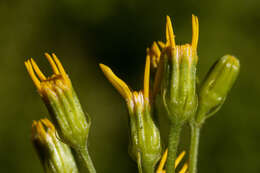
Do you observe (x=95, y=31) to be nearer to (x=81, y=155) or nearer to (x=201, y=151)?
(x=201, y=151)

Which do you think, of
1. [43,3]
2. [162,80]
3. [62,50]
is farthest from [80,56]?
[162,80]

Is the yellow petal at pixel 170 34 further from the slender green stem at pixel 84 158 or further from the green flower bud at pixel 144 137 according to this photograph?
the slender green stem at pixel 84 158

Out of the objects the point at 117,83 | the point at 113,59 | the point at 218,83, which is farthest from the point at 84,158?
the point at 113,59

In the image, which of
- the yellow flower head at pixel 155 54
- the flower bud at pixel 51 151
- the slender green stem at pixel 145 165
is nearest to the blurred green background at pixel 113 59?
the flower bud at pixel 51 151

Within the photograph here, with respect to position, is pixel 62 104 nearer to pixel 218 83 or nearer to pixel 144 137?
pixel 144 137

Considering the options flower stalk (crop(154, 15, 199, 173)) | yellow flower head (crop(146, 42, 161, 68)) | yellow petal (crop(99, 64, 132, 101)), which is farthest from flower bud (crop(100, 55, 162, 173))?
yellow flower head (crop(146, 42, 161, 68))

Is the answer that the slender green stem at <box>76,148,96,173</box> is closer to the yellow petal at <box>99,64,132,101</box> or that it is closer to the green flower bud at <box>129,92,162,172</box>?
the green flower bud at <box>129,92,162,172</box>
